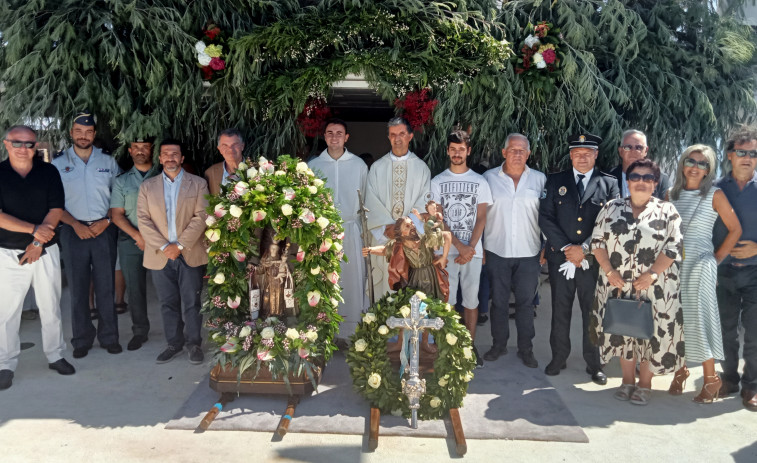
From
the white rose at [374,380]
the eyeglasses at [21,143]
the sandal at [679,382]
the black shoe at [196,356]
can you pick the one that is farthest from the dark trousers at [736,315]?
the eyeglasses at [21,143]

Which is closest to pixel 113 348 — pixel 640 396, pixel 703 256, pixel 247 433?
pixel 247 433

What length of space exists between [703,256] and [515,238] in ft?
5.02

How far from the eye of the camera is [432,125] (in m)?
6.32

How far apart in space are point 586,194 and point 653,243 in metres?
0.78

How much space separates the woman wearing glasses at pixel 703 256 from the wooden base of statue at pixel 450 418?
2023 millimetres

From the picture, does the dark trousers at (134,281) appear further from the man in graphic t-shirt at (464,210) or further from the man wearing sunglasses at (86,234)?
the man in graphic t-shirt at (464,210)

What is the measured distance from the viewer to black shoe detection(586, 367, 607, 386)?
507cm

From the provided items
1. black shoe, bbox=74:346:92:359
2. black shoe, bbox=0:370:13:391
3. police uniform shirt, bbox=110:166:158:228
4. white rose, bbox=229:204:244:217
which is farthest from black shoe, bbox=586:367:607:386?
black shoe, bbox=0:370:13:391

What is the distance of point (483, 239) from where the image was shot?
5.59 meters

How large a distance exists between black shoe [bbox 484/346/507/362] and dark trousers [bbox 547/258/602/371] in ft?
1.66

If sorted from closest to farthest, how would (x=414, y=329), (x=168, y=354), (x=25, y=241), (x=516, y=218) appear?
(x=414, y=329), (x=25, y=241), (x=516, y=218), (x=168, y=354)

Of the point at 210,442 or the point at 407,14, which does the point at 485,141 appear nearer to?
the point at 407,14

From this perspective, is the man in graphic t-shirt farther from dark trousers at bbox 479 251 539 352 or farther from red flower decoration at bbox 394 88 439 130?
red flower decoration at bbox 394 88 439 130

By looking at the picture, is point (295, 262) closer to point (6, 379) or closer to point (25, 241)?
point (25, 241)
